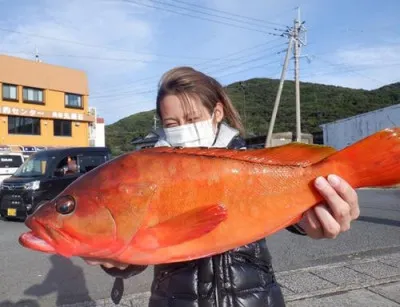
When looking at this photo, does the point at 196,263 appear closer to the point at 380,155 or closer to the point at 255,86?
the point at 380,155

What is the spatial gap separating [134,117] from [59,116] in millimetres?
46551

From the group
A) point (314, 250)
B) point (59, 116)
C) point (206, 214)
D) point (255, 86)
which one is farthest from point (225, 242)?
point (255, 86)

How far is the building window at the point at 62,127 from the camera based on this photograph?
3497cm

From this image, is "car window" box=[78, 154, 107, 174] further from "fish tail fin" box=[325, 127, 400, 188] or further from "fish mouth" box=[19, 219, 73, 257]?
"fish tail fin" box=[325, 127, 400, 188]

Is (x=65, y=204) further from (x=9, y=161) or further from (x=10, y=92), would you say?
(x=10, y=92)

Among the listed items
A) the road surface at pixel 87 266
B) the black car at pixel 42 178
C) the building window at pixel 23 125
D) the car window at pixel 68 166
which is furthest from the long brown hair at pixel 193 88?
the building window at pixel 23 125

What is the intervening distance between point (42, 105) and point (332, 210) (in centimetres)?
3574

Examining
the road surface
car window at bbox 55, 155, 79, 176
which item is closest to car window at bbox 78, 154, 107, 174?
car window at bbox 55, 155, 79, 176

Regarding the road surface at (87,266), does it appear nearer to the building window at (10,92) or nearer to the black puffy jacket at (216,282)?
the black puffy jacket at (216,282)

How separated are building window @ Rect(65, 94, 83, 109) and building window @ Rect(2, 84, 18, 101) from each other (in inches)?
176

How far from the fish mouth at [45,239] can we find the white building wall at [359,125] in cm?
2485

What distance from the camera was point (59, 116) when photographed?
3494cm

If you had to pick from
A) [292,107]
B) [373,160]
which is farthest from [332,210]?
[292,107]

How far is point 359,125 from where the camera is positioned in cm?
2980
